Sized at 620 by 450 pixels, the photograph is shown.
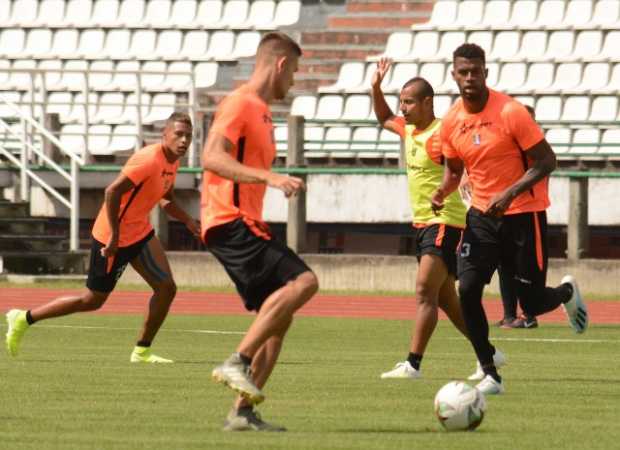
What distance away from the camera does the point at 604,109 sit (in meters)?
30.1

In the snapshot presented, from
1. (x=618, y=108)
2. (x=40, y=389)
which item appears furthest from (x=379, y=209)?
(x=40, y=389)

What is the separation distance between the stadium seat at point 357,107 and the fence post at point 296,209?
490 cm

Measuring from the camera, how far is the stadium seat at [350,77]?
3344 centimetres

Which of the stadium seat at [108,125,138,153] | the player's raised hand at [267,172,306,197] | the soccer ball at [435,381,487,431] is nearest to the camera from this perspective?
the player's raised hand at [267,172,306,197]

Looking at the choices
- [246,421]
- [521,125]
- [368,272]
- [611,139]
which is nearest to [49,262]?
[368,272]

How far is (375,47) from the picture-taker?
34.9 meters

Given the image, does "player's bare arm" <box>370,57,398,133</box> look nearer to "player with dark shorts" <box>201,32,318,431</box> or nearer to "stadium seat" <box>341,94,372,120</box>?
"player with dark shorts" <box>201,32,318,431</box>

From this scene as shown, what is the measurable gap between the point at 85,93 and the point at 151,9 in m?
8.26

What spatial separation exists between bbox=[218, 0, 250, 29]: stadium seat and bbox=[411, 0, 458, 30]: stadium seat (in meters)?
4.18

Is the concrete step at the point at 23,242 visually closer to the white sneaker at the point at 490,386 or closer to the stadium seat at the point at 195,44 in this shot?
the stadium seat at the point at 195,44

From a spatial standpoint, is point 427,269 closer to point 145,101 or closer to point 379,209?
point 379,209

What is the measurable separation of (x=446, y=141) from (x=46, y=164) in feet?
60.6

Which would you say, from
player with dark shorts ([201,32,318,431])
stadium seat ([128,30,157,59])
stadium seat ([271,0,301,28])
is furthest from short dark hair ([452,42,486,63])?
stadium seat ([128,30,157,59])

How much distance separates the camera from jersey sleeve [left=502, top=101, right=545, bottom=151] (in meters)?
11.6
